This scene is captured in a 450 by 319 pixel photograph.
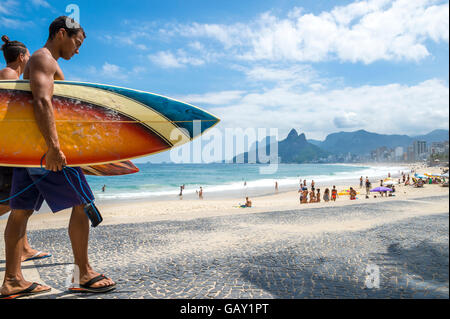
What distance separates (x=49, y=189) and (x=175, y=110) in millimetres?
1546

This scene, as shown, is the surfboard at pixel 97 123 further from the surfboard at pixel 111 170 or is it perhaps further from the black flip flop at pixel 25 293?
the black flip flop at pixel 25 293

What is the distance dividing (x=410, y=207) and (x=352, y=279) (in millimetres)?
7337

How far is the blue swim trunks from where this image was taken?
2.66 meters

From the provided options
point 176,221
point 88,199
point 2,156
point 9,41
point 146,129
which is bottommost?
point 176,221

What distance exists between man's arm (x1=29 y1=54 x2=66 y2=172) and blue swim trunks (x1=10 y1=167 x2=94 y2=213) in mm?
259

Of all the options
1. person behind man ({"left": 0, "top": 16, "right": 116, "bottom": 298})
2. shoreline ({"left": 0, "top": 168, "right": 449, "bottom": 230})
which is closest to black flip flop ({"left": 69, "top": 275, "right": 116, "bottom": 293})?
person behind man ({"left": 0, "top": 16, "right": 116, "bottom": 298})

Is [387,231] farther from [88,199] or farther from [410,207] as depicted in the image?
[88,199]

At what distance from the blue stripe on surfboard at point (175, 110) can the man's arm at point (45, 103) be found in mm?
725

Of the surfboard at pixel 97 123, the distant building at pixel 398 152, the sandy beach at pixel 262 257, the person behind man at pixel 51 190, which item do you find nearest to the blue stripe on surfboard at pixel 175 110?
the surfboard at pixel 97 123

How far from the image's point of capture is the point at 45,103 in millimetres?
2357

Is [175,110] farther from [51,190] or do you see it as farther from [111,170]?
[51,190]

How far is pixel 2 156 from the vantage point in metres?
2.59

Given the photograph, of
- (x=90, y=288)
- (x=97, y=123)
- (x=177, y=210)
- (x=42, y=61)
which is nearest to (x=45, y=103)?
(x=42, y=61)
